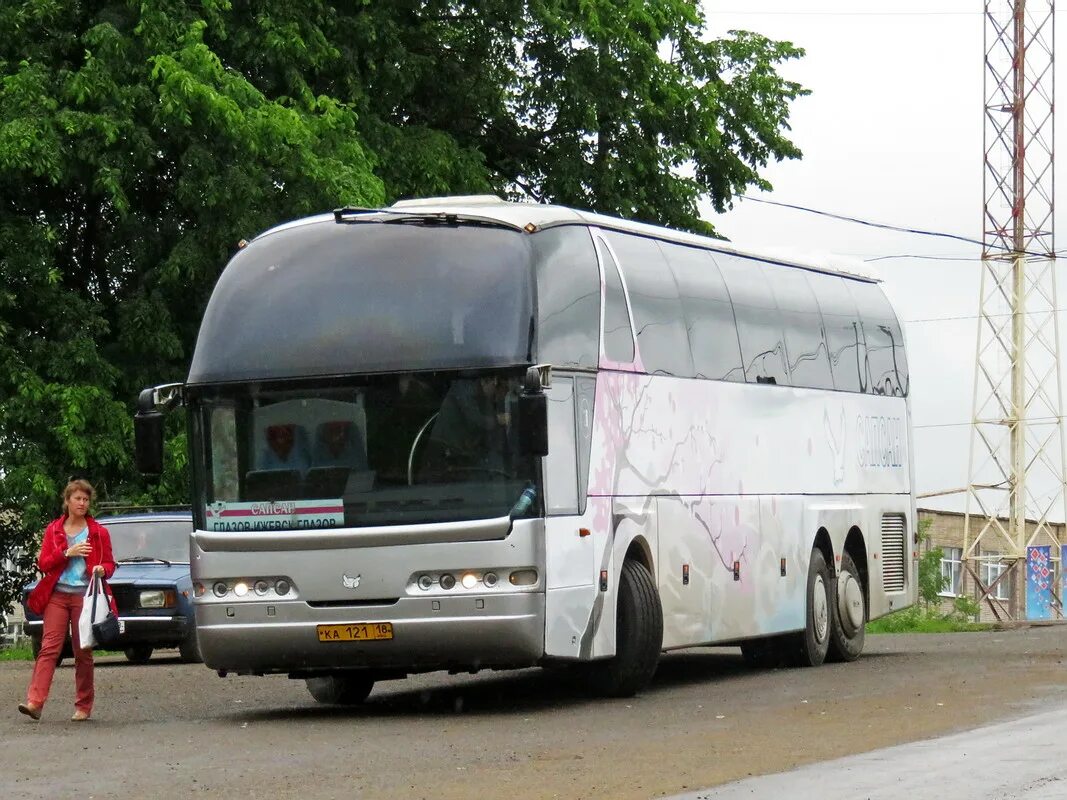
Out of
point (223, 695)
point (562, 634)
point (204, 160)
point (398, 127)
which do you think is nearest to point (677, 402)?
point (562, 634)

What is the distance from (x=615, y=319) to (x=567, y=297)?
88 centimetres

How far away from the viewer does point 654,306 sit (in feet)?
57.7

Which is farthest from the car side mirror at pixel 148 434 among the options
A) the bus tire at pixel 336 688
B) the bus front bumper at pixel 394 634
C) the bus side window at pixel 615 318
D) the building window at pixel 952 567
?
the building window at pixel 952 567

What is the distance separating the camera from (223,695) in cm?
1895

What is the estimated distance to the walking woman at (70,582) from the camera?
15898 millimetres

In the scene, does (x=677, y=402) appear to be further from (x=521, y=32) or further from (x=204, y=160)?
(x=521, y=32)

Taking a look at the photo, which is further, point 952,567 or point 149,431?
point 952,567

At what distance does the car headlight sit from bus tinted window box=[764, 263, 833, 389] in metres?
7.44

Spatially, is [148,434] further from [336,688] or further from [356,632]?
[336,688]

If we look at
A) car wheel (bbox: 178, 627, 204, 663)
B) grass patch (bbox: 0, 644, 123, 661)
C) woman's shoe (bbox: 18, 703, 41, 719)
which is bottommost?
grass patch (bbox: 0, 644, 123, 661)

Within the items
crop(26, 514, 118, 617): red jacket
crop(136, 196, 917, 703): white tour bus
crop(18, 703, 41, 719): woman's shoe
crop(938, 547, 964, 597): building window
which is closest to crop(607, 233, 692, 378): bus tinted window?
crop(136, 196, 917, 703): white tour bus

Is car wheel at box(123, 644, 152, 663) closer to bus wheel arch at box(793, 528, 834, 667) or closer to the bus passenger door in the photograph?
bus wheel arch at box(793, 528, 834, 667)

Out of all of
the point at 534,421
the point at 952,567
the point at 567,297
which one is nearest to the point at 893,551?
the point at 567,297

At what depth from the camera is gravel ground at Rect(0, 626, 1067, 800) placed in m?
11.2
